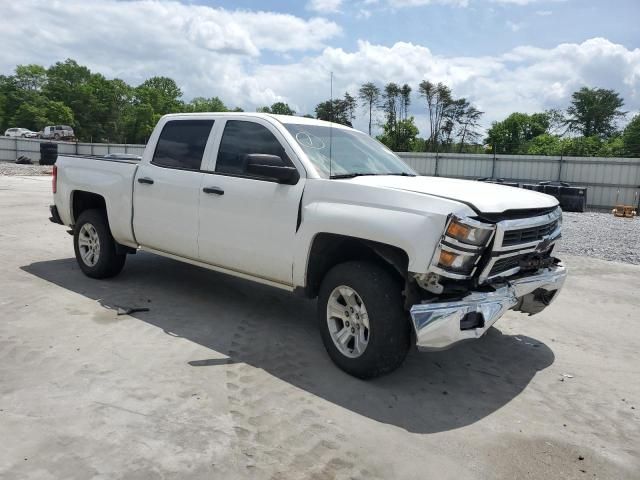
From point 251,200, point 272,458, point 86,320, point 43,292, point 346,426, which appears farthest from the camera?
point 43,292

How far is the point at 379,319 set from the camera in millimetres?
3682

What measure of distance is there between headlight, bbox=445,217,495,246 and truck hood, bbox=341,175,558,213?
0.12 m

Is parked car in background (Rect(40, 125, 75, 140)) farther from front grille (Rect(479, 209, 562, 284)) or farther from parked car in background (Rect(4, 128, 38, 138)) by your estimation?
front grille (Rect(479, 209, 562, 284))

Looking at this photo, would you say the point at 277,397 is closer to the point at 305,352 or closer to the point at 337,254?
the point at 305,352

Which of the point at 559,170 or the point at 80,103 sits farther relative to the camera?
the point at 80,103

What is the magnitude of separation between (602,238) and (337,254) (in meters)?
10.6

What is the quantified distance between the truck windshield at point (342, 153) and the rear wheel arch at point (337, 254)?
1.83ft

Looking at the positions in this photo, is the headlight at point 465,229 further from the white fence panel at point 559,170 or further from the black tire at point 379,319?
the white fence panel at point 559,170

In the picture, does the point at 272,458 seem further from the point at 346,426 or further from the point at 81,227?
the point at 81,227

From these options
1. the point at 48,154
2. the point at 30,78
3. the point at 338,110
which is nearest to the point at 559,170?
the point at 338,110

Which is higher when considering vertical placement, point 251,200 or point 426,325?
point 251,200

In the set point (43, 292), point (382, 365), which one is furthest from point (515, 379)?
point (43, 292)

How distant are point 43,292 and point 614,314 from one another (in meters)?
6.53

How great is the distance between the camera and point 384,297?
3.70m
